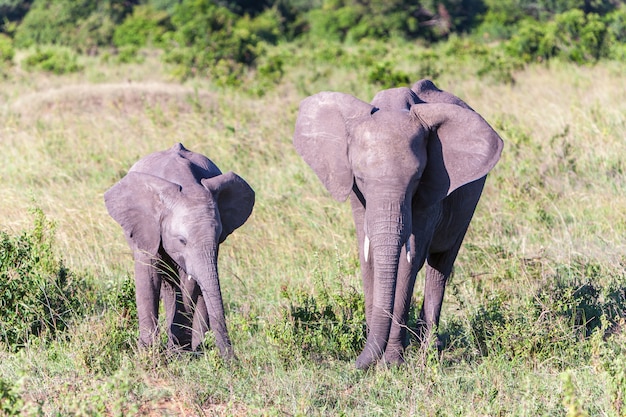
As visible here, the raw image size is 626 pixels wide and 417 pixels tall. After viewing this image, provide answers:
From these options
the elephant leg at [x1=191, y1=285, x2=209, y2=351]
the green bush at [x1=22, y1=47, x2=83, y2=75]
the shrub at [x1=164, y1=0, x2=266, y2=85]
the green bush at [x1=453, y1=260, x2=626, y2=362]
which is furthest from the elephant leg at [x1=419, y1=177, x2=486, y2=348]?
the green bush at [x1=22, y1=47, x2=83, y2=75]

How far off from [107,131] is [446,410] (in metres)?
7.94

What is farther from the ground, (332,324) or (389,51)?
(332,324)

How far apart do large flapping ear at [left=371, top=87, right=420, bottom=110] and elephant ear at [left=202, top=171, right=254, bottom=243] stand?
38.6 inches

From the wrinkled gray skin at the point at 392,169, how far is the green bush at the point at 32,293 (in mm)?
2066

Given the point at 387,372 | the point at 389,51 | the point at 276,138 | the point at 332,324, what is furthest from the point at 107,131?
the point at 389,51

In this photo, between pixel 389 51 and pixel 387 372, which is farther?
pixel 389 51

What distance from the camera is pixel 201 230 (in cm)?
545

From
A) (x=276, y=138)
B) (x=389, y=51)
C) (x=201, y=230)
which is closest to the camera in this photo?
(x=201, y=230)

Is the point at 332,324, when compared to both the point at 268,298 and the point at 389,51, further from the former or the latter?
the point at 389,51

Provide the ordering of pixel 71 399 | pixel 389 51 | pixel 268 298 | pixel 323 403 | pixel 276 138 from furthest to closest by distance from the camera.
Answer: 1. pixel 389 51
2. pixel 276 138
3. pixel 268 298
4. pixel 323 403
5. pixel 71 399

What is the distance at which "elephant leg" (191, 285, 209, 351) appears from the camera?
19.5 ft

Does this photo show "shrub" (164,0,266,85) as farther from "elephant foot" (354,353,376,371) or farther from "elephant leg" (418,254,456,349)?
"elephant foot" (354,353,376,371)

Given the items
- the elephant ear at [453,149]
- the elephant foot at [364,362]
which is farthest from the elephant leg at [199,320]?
the elephant ear at [453,149]

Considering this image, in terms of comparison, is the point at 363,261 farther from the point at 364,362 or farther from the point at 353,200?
the point at 364,362
